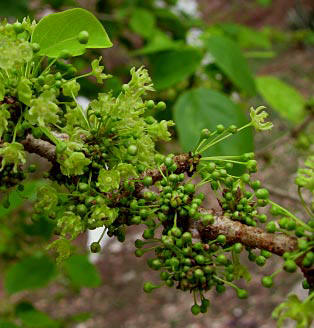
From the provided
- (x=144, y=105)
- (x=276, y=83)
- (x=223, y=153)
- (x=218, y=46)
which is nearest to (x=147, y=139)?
(x=144, y=105)

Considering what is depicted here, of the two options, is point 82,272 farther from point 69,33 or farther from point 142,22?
point 69,33

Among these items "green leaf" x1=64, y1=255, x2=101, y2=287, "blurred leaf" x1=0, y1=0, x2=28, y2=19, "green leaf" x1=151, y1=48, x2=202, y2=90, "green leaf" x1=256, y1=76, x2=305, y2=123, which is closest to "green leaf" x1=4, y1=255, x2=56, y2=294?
"green leaf" x1=64, y1=255, x2=101, y2=287

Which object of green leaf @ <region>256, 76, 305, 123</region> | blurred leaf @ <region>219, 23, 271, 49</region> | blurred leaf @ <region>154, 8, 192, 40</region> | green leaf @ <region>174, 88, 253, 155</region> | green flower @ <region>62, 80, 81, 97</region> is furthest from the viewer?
blurred leaf @ <region>219, 23, 271, 49</region>

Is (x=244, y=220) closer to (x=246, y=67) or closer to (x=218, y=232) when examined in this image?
(x=218, y=232)

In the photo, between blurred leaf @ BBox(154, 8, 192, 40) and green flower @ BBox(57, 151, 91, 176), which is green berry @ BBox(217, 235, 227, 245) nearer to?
green flower @ BBox(57, 151, 91, 176)

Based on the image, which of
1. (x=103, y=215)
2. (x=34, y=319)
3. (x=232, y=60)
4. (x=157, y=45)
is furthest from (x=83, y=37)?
(x=34, y=319)

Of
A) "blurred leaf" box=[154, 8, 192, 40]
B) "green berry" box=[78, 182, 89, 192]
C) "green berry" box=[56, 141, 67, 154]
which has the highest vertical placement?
"green berry" box=[56, 141, 67, 154]

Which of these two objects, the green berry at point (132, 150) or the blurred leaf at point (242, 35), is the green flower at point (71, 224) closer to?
the green berry at point (132, 150)
